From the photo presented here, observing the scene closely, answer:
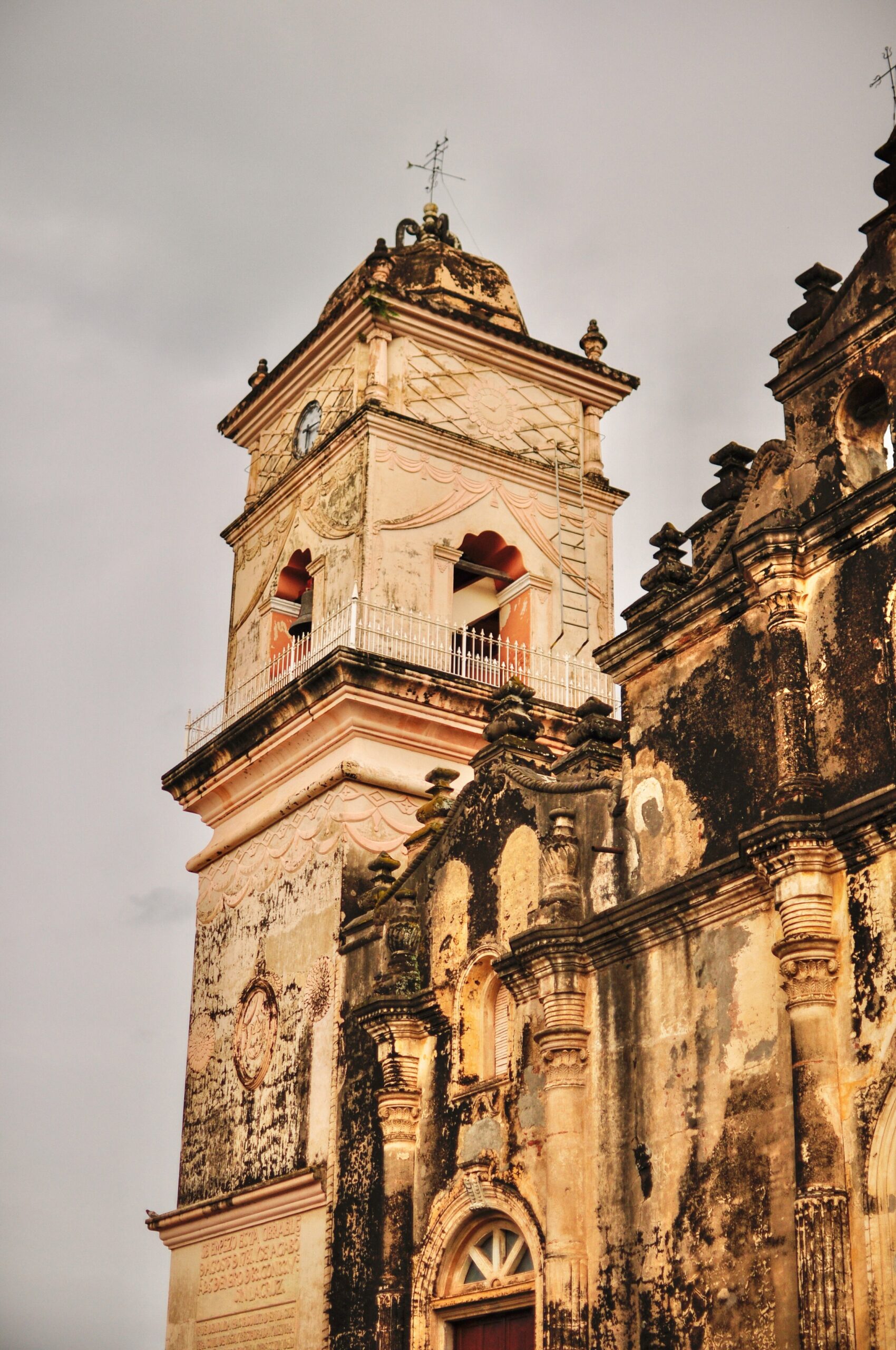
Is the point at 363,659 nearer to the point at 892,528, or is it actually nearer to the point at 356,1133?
the point at 356,1133

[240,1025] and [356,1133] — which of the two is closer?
[356,1133]

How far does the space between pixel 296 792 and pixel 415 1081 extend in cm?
529

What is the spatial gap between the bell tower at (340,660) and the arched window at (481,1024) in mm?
1753

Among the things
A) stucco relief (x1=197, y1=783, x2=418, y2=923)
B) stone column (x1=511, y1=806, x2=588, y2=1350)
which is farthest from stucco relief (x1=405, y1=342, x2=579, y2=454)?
stone column (x1=511, y1=806, x2=588, y2=1350)

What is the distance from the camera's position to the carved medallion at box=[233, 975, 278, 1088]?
20.8m

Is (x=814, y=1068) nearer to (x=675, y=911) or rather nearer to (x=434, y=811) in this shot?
(x=675, y=911)

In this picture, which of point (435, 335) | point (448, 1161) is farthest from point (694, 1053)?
point (435, 335)

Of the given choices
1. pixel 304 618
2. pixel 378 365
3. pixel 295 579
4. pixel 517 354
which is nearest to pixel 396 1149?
pixel 304 618

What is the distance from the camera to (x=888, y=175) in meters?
13.7

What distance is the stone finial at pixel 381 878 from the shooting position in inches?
749

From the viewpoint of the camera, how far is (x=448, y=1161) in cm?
1636

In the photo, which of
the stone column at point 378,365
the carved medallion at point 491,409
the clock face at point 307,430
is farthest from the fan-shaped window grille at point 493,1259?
the clock face at point 307,430

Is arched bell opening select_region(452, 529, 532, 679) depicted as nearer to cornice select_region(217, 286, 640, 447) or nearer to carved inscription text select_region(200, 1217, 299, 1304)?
cornice select_region(217, 286, 640, 447)

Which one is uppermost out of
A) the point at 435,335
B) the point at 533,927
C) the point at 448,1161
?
the point at 435,335
